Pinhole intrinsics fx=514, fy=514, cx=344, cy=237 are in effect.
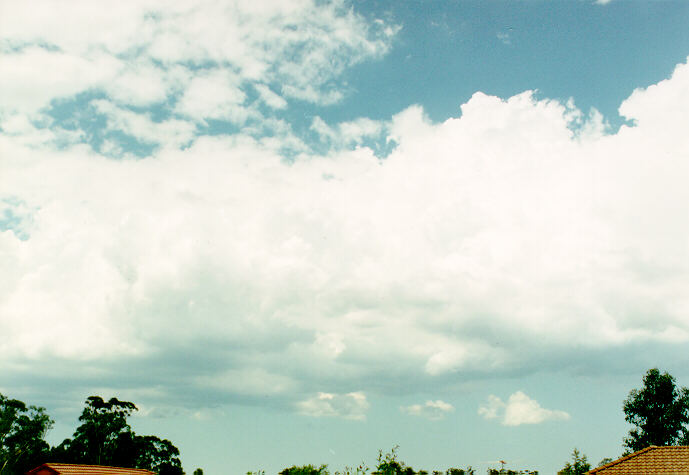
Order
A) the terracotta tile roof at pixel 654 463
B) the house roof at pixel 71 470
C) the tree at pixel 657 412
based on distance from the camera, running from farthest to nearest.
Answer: the tree at pixel 657 412, the house roof at pixel 71 470, the terracotta tile roof at pixel 654 463

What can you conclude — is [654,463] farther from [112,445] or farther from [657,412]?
[112,445]

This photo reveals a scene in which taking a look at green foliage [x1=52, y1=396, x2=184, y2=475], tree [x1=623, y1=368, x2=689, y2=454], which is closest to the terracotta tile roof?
tree [x1=623, y1=368, x2=689, y2=454]

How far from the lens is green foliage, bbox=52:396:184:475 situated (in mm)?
78812

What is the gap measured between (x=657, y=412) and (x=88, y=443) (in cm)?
8384

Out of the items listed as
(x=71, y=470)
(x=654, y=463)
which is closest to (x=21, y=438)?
(x=71, y=470)

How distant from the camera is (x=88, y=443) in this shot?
7962cm

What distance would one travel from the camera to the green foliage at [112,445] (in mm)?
78812

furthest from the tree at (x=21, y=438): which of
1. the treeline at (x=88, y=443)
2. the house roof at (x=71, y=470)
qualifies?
the house roof at (x=71, y=470)

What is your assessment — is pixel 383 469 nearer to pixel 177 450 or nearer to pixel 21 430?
pixel 177 450

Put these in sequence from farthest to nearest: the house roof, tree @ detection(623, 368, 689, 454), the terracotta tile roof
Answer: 1. tree @ detection(623, 368, 689, 454)
2. the house roof
3. the terracotta tile roof

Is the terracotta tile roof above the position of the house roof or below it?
above

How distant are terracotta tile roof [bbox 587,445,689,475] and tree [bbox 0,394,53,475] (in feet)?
257

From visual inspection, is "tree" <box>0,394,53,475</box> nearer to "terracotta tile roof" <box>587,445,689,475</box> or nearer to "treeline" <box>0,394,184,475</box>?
"treeline" <box>0,394,184,475</box>

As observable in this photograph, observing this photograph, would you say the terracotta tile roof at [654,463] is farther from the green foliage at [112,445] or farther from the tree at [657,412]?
the green foliage at [112,445]
